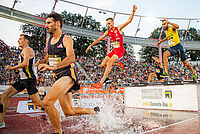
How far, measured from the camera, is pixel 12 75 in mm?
13281

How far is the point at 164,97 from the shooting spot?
286 inches

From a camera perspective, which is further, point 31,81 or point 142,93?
point 142,93

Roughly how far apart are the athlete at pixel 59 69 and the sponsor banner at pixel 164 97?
4966mm

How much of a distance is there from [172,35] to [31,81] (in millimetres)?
5393

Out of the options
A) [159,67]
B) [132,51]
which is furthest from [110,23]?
[132,51]

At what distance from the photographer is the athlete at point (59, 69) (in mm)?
2703

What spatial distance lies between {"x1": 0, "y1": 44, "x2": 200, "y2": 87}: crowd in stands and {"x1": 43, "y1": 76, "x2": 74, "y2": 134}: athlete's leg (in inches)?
261

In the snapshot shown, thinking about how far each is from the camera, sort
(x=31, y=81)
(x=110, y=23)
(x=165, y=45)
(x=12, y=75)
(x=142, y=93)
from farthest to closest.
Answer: (x=165, y=45) → (x=12, y=75) → (x=142, y=93) → (x=110, y=23) → (x=31, y=81)

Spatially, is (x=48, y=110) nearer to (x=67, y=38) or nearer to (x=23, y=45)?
(x=67, y=38)

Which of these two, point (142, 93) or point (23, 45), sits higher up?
point (23, 45)

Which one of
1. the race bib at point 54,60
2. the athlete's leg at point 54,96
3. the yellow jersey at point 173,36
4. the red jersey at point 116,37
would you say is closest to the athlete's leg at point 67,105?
the athlete's leg at point 54,96

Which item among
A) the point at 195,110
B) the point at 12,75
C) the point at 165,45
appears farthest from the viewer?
the point at 165,45

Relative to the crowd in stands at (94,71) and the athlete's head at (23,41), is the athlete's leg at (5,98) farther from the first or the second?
the crowd in stands at (94,71)

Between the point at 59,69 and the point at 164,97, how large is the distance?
562cm
